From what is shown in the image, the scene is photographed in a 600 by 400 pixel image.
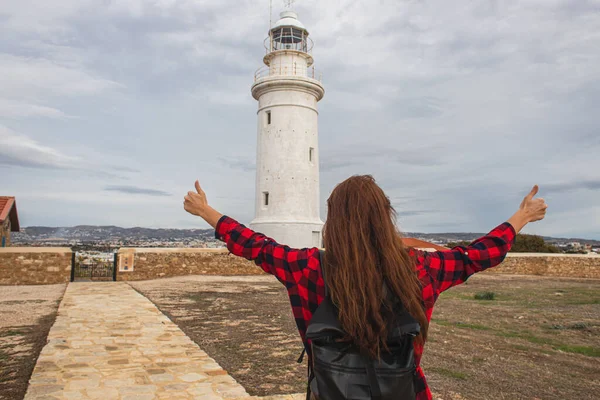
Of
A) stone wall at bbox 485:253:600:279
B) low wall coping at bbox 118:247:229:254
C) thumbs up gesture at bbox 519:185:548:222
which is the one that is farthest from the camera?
stone wall at bbox 485:253:600:279

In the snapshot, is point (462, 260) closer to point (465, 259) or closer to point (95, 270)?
point (465, 259)

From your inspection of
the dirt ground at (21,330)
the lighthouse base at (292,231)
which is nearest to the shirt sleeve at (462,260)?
the dirt ground at (21,330)

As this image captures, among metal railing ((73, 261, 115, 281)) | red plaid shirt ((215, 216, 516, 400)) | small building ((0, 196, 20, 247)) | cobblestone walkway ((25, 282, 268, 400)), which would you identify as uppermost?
small building ((0, 196, 20, 247))

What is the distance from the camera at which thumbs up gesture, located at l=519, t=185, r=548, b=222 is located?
6.20 feet

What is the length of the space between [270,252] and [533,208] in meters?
1.12

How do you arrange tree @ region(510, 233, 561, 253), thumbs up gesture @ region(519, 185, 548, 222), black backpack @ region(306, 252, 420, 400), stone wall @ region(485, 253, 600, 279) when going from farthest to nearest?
tree @ region(510, 233, 561, 253), stone wall @ region(485, 253, 600, 279), thumbs up gesture @ region(519, 185, 548, 222), black backpack @ region(306, 252, 420, 400)

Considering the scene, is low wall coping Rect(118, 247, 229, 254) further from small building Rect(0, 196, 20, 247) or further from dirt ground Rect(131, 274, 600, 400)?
small building Rect(0, 196, 20, 247)

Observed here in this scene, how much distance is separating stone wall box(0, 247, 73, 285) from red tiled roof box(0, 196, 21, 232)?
4.45 meters

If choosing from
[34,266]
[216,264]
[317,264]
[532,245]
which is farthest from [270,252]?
[532,245]

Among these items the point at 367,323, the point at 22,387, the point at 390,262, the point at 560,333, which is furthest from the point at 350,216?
the point at 560,333

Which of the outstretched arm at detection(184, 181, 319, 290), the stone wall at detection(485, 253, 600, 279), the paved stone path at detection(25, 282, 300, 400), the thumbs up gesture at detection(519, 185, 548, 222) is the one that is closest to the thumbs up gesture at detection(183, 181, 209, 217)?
the outstretched arm at detection(184, 181, 319, 290)

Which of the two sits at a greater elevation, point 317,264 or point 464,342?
point 317,264

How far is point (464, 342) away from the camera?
19.8ft

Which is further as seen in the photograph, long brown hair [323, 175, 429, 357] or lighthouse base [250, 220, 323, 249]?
lighthouse base [250, 220, 323, 249]
